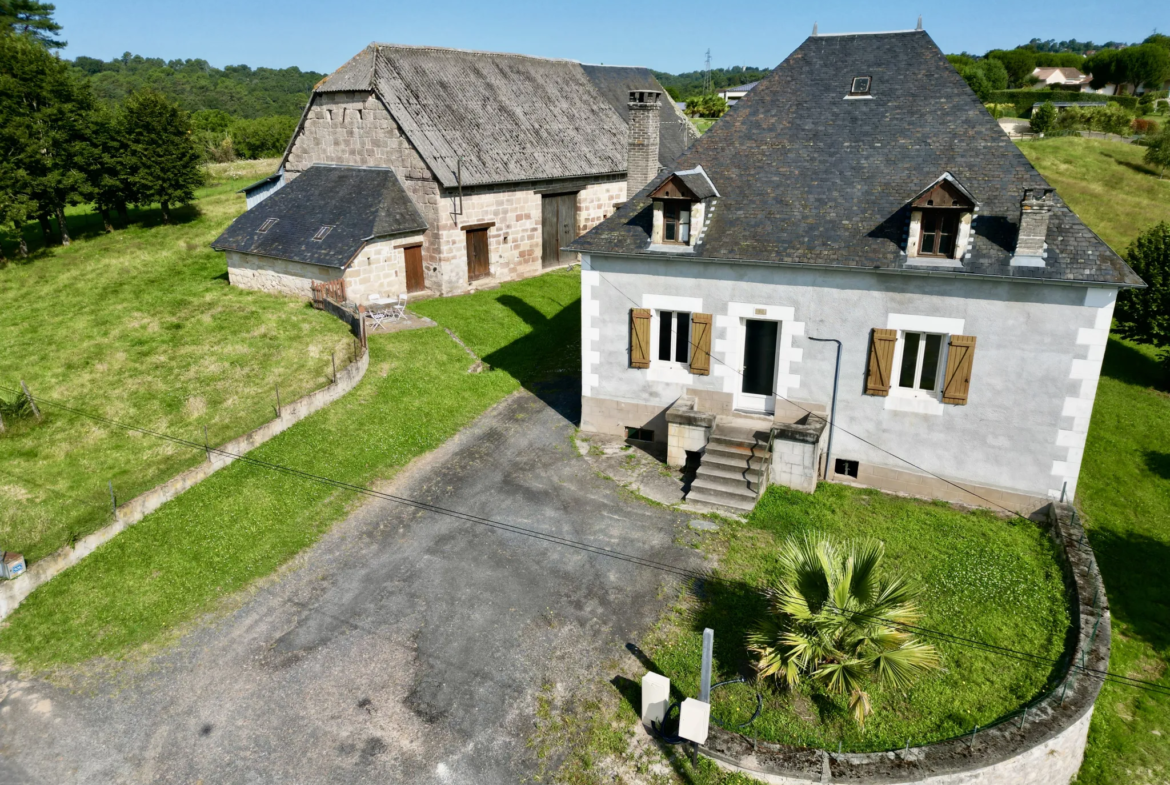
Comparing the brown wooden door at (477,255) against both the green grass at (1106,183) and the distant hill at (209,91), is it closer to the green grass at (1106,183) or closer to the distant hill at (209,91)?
the green grass at (1106,183)

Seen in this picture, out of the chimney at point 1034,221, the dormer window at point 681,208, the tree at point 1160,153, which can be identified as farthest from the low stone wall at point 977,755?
the tree at point 1160,153

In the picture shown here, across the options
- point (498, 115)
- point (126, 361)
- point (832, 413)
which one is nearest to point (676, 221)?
point (832, 413)

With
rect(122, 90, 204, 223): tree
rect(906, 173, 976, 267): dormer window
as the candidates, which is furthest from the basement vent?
rect(122, 90, 204, 223): tree

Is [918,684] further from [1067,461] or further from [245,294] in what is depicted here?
[245,294]

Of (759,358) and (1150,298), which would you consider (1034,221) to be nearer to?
(759,358)

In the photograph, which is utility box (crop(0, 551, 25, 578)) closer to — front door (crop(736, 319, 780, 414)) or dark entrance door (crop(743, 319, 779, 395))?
front door (crop(736, 319, 780, 414))

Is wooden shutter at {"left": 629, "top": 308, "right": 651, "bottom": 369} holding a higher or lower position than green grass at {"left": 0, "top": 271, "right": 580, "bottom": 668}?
higher
